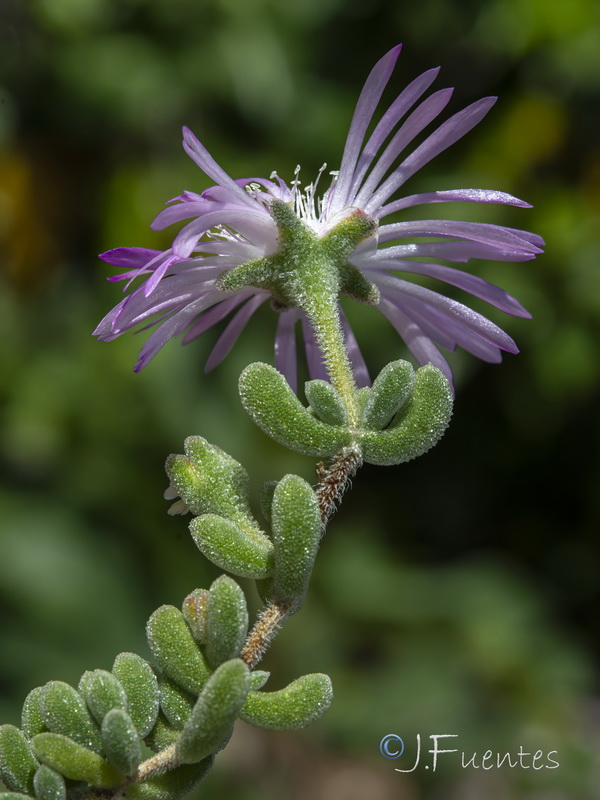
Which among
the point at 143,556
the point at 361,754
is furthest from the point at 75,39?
the point at 361,754

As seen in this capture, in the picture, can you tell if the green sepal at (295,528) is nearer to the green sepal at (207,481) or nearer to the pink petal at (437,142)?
the green sepal at (207,481)

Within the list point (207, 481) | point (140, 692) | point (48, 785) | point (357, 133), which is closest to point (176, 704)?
point (140, 692)

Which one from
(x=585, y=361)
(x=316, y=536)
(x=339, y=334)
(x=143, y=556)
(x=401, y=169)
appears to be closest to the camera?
(x=316, y=536)

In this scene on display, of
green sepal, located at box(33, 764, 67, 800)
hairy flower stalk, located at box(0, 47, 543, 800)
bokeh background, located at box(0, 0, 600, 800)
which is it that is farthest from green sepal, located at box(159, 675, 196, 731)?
bokeh background, located at box(0, 0, 600, 800)

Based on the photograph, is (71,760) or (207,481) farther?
(207,481)

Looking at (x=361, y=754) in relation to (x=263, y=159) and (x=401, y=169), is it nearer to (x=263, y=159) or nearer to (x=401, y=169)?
(x=263, y=159)

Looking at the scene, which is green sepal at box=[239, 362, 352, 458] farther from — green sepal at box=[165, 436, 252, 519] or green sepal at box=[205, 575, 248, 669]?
green sepal at box=[205, 575, 248, 669]

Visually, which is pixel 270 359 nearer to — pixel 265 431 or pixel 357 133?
pixel 357 133
